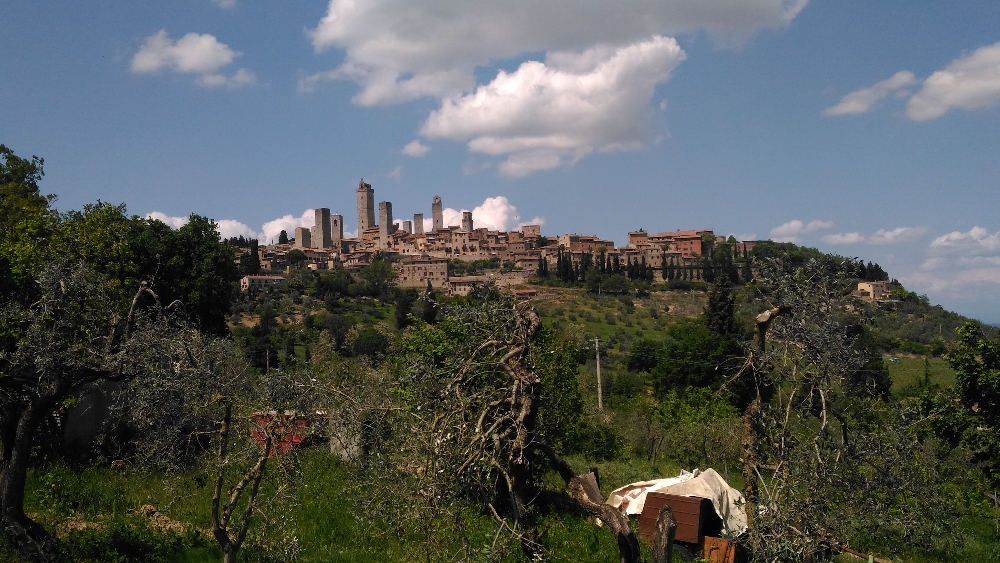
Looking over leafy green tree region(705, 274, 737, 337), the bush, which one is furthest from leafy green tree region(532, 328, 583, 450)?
leafy green tree region(705, 274, 737, 337)

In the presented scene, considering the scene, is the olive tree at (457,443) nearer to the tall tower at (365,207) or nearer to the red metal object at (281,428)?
the red metal object at (281,428)

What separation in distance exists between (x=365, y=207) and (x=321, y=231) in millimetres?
15006

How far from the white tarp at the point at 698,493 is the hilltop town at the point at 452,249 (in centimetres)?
9098

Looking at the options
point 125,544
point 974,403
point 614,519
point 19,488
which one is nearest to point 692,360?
point 974,403

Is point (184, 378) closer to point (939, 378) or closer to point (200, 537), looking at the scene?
point (200, 537)

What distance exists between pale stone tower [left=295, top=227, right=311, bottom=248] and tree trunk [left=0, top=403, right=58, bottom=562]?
6093 inches

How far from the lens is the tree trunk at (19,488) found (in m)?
7.53

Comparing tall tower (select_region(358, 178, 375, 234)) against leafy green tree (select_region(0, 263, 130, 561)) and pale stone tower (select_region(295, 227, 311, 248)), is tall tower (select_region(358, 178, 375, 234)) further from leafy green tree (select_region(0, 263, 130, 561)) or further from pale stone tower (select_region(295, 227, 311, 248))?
leafy green tree (select_region(0, 263, 130, 561))

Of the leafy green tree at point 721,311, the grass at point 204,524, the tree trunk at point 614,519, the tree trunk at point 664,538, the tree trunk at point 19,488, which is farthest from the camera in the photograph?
the leafy green tree at point 721,311

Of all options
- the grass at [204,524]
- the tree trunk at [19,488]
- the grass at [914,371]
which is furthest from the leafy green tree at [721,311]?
the tree trunk at [19,488]

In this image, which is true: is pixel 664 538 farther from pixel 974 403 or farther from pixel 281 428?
pixel 974 403

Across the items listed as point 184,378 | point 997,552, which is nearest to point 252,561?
point 184,378

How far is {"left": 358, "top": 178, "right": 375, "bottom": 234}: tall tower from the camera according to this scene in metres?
169

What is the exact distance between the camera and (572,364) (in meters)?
17.5
